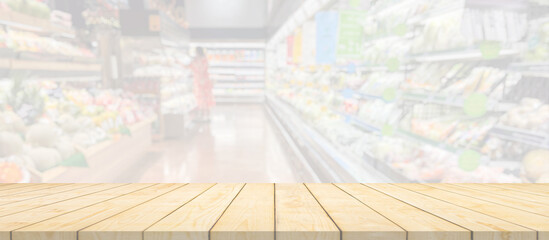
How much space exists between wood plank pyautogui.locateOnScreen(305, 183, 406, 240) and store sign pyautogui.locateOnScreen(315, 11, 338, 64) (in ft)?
7.71

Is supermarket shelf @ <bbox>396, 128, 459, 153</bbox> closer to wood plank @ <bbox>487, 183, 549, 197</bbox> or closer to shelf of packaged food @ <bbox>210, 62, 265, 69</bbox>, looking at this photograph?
wood plank @ <bbox>487, 183, 549, 197</bbox>

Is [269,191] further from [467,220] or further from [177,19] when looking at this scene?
[177,19]

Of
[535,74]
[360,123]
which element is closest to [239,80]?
[360,123]

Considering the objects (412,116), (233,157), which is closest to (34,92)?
(233,157)

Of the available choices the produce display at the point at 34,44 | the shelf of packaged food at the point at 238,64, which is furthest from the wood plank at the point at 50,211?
the shelf of packaged food at the point at 238,64

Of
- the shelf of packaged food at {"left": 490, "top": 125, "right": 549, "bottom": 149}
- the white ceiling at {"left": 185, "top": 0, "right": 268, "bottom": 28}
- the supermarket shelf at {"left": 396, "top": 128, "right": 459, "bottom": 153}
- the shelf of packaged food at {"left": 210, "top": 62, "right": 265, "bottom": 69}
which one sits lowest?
the supermarket shelf at {"left": 396, "top": 128, "right": 459, "bottom": 153}

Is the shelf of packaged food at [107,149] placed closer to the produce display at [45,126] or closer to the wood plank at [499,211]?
the produce display at [45,126]

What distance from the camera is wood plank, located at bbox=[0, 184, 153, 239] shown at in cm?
98

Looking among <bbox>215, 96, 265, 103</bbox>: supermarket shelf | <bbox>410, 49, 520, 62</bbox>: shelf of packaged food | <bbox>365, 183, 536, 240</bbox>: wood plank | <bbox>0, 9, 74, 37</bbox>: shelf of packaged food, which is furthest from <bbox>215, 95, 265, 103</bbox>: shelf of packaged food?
<bbox>365, 183, 536, 240</bbox>: wood plank

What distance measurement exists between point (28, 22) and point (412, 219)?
3330 mm

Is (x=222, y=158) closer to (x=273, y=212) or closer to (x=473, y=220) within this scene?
(x=273, y=212)

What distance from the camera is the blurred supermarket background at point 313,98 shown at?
1.93m

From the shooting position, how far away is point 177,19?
271 inches

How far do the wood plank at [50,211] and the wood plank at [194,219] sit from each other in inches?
13.5
